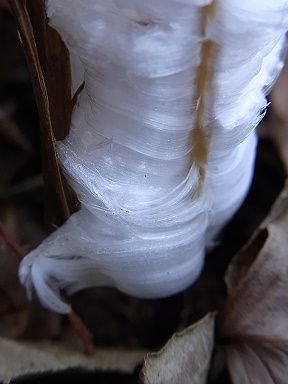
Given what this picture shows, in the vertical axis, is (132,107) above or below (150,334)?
above

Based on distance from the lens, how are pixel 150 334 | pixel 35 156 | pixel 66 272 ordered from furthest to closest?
pixel 35 156
pixel 150 334
pixel 66 272

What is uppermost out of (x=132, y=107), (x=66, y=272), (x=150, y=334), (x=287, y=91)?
(x=132, y=107)

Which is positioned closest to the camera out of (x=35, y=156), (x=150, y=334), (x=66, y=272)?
(x=66, y=272)

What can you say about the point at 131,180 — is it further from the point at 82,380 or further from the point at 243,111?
the point at 82,380

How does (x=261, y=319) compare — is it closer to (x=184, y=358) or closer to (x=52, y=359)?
(x=184, y=358)

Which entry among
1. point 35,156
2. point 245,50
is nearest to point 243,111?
point 245,50

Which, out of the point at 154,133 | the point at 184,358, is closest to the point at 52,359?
the point at 184,358
